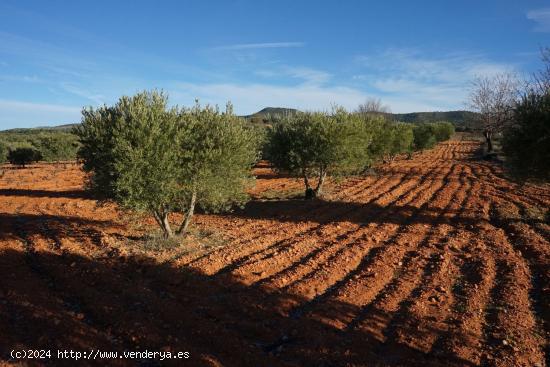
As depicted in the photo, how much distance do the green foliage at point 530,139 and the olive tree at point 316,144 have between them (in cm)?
932

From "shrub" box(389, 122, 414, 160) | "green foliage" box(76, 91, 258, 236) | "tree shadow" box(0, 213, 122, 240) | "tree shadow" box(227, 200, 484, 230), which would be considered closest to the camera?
"green foliage" box(76, 91, 258, 236)

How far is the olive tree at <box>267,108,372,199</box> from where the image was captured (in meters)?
25.2

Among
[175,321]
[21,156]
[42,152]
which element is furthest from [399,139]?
[42,152]

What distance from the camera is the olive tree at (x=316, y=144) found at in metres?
25.2

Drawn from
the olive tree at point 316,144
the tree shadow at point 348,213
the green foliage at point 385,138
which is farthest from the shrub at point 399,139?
the tree shadow at point 348,213

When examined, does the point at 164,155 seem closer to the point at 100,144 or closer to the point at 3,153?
the point at 100,144

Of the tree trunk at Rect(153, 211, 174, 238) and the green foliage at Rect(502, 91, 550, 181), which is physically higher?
the green foliage at Rect(502, 91, 550, 181)

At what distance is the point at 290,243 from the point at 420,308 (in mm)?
6359

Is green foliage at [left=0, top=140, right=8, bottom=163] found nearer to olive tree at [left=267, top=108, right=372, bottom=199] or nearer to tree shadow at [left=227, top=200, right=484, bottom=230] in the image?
olive tree at [left=267, top=108, right=372, bottom=199]

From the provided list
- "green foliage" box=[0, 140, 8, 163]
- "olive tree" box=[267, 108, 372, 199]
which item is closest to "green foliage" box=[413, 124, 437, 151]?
"olive tree" box=[267, 108, 372, 199]

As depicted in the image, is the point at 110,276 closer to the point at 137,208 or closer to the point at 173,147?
the point at 137,208

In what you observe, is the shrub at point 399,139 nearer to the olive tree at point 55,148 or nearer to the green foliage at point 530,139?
the green foliage at point 530,139

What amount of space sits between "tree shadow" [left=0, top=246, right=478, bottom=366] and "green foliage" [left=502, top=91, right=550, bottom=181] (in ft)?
38.9

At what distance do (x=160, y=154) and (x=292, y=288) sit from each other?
6.62 metres
